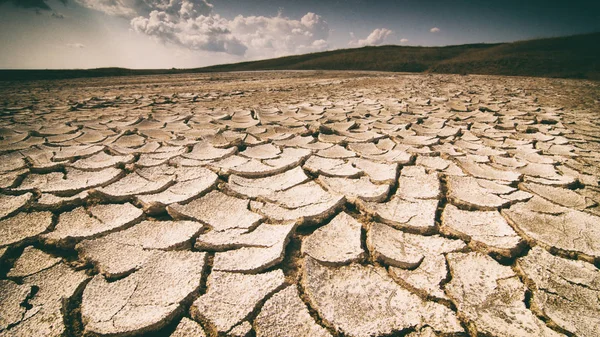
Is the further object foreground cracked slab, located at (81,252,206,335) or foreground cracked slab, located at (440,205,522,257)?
foreground cracked slab, located at (440,205,522,257)

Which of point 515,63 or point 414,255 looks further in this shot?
point 515,63

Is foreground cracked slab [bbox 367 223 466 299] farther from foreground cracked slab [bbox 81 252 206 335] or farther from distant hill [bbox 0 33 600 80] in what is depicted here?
distant hill [bbox 0 33 600 80]

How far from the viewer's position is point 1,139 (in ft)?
5.90

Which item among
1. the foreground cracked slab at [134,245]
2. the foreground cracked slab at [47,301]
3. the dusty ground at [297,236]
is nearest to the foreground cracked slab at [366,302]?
the dusty ground at [297,236]

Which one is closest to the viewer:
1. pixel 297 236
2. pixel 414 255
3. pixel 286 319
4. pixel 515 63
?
pixel 286 319

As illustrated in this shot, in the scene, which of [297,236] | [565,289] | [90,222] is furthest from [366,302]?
[90,222]

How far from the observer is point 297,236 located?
922mm

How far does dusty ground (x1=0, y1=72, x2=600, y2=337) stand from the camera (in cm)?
64

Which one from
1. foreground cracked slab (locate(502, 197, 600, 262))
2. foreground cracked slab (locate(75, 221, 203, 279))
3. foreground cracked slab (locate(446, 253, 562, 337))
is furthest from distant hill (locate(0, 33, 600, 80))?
foreground cracked slab (locate(75, 221, 203, 279))

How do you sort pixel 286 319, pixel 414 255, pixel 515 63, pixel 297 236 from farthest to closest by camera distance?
pixel 515 63 < pixel 297 236 < pixel 414 255 < pixel 286 319

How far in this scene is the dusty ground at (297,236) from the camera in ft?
2.11

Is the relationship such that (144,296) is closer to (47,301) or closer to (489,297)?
(47,301)

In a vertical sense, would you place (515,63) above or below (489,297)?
above

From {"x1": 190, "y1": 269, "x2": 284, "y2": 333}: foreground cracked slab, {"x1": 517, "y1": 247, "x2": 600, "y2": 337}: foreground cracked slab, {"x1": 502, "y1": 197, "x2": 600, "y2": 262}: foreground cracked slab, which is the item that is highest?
{"x1": 502, "y1": 197, "x2": 600, "y2": 262}: foreground cracked slab
